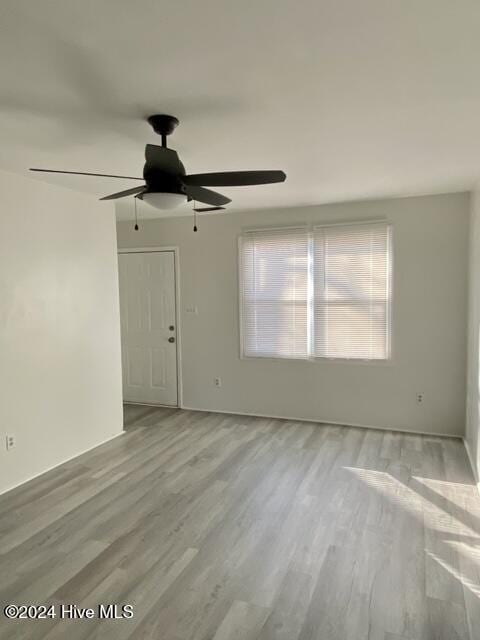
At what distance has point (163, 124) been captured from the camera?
233 centimetres

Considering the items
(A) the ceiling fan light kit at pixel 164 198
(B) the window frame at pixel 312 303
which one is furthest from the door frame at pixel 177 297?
(A) the ceiling fan light kit at pixel 164 198

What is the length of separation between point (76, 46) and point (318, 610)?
8.75 feet

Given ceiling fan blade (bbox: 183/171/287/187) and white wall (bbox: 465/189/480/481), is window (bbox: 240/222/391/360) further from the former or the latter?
ceiling fan blade (bbox: 183/171/287/187)

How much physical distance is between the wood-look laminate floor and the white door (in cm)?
152

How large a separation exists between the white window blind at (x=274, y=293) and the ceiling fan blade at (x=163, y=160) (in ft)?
8.97

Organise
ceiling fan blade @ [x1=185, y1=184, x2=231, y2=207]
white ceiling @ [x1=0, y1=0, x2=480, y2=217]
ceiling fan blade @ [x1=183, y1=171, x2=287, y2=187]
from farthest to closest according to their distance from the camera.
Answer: ceiling fan blade @ [x1=185, y1=184, x2=231, y2=207] → ceiling fan blade @ [x1=183, y1=171, x2=287, y2=187] → white ceiling @ [x1=0, y1=0, x2=480, y2=217]

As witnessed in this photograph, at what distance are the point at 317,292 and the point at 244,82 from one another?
3.09 meters

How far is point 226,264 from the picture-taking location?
5215 mm

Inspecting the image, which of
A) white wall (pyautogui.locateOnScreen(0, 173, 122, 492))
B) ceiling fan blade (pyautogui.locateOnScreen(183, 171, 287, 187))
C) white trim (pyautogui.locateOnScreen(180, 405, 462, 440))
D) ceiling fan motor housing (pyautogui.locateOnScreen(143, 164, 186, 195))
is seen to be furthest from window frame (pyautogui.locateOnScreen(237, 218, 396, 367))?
ceiling fan motor housing (pyautogui.locateOnScreen(143, 164, 186, 195))

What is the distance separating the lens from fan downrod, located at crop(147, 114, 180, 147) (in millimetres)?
2297

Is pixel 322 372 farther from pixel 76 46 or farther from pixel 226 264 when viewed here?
pixel 76 46

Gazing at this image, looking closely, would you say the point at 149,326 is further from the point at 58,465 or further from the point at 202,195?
the point at 202,195

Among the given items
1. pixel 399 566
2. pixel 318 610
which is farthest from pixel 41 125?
pixel 399 566

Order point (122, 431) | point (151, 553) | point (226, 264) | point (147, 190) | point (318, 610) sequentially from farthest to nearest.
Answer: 1. point (226, 264)
2. point (122, 431)
3. point (151, 553)
4. point (147, 190)
5. point (318, 610)
